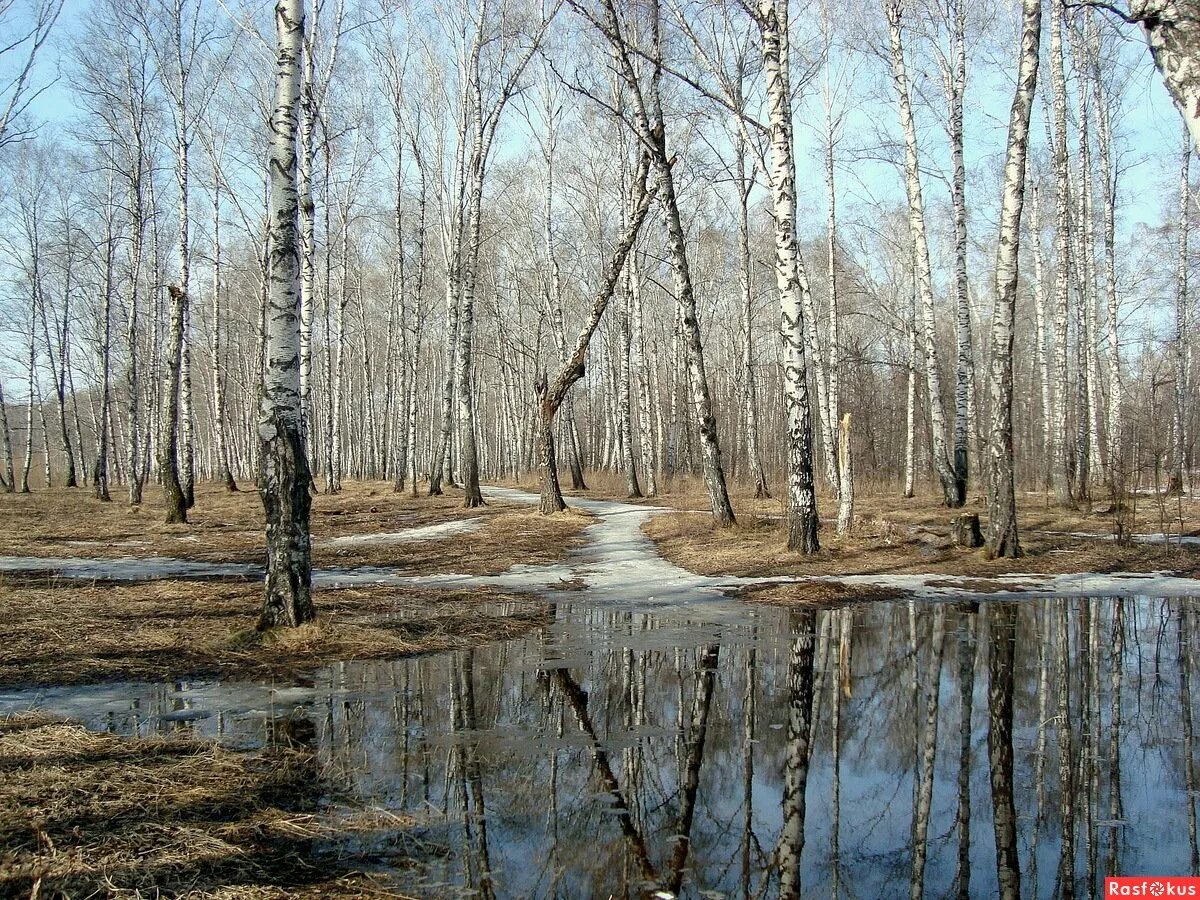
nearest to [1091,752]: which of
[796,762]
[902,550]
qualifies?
[796,762]

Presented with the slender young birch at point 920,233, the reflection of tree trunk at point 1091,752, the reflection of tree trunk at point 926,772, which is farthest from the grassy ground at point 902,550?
the reflection of tree trunk at point 926,772

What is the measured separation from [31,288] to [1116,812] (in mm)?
46651

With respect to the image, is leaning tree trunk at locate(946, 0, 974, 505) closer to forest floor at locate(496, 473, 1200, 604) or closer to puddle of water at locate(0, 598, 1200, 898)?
forest floor at locate(496, 473, 1200, 604)

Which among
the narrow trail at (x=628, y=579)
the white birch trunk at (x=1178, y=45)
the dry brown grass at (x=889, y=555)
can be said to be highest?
the white birch trunk at (x=1178, y=45)

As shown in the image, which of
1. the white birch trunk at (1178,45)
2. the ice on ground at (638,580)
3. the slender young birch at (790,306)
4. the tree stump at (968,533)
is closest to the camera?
the white birch trunk at (1178,45)

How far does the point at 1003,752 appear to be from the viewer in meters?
3.97

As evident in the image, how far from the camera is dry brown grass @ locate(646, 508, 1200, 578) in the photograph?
34.0ft

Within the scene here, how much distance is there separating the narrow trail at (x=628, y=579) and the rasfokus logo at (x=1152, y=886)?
5.18m

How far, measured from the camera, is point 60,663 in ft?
19.4

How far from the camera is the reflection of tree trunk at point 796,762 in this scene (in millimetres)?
2854

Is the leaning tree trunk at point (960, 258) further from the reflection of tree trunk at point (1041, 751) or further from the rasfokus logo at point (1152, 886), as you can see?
the rasfokus logo at point (1152, 886)

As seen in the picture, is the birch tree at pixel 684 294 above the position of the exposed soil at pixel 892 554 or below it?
above

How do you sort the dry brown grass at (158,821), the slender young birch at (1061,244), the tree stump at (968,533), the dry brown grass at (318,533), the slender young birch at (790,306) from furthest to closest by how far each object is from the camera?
the slender young birch at (1061,244)
the dry brown grass at (318,533)
the tree stump at (968,533)
the slender young birch at (790,306)
the dry brown grass at (158,821)

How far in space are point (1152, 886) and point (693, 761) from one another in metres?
1.88
